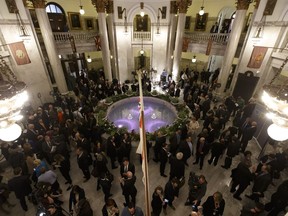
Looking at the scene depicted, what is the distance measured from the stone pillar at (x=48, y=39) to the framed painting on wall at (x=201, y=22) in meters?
13.6

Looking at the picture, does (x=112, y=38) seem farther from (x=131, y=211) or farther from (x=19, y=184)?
(x=131, y=211)

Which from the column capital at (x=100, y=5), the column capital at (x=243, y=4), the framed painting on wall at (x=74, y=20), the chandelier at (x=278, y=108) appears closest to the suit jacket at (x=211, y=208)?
the chandelier at (x=278, y=108)

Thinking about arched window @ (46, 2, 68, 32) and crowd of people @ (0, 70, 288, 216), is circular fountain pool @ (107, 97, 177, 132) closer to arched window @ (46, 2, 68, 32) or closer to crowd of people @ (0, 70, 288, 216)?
crowd of people @ (0, 70, 288, 216)

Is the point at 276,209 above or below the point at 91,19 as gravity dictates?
below

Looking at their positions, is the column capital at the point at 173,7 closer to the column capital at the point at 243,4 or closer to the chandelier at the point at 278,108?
the column capital at the point at 243,4

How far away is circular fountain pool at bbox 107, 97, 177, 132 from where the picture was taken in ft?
32.9

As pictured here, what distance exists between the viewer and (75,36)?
13227mm

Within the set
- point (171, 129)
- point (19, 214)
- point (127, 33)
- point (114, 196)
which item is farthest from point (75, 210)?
point (127, 33)

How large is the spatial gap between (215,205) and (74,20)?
→ 18052 millimetres

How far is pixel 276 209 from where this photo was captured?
193 inches

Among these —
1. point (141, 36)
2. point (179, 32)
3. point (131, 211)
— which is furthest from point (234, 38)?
point (131, 211)

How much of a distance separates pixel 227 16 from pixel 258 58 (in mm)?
8445

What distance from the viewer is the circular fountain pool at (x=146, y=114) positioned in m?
10.0

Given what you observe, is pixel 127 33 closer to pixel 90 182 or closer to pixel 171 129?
pixel 171 129
